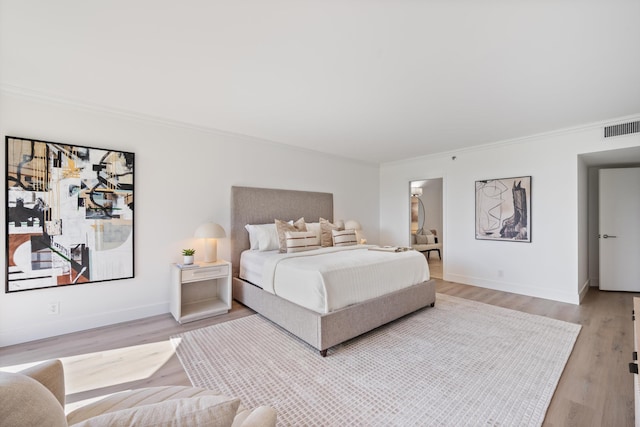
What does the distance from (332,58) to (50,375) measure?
2.52 meters

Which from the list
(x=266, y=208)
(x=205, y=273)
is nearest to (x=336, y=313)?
(x=205, y=273)

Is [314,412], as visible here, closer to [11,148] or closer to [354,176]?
[11,148]

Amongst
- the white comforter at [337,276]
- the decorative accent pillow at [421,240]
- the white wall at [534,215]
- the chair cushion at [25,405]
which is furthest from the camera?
the decorative accent pillow at [421,240]

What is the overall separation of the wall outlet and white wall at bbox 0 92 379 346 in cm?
3

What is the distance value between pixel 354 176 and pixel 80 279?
189 inches

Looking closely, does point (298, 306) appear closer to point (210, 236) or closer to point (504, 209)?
point (210, 236)

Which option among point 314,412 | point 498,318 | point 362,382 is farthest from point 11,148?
point 498,318

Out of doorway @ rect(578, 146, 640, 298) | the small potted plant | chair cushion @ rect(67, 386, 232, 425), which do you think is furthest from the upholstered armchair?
chair cushion @ rect(67, 386, 232, 425)

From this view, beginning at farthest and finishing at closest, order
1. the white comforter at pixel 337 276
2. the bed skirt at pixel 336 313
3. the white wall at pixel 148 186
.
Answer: the white wall at pixel 148 186 < the white comforter at pixel 337 276 < the bed skirt at pixel 336 313

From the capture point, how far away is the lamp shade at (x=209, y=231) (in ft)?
11.4

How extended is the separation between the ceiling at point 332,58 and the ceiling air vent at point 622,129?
0.70ft

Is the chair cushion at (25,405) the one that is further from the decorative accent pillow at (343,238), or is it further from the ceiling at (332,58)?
the decorative accent pillow at (343,238)

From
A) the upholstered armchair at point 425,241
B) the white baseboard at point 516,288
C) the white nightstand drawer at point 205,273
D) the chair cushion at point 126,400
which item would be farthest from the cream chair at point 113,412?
the upholstered armchair at point 425,241

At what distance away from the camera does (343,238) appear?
173 inches
